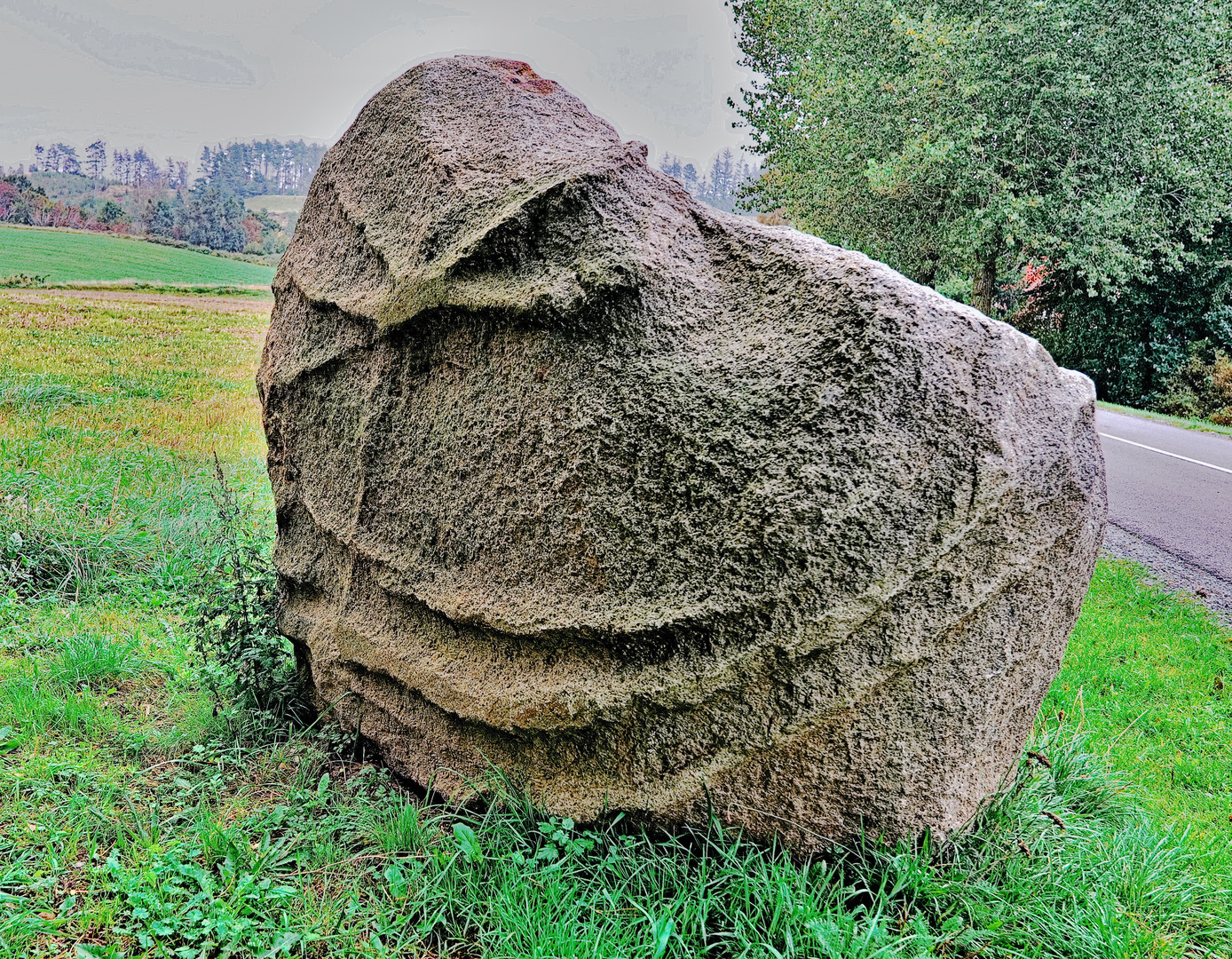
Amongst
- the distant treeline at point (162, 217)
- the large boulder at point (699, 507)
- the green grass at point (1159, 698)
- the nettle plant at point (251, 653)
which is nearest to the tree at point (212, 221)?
the distant treeline at point (162, 217)

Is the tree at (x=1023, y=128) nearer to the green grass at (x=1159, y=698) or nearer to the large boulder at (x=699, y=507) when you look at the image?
the green grass at (x=1159, y=698)

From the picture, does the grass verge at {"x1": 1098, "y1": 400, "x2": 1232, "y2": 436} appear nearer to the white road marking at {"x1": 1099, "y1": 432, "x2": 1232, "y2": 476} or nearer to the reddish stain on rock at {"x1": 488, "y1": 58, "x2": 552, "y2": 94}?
the white road marking at {"x1": 1099, "y1": 432, "x2": 1232, "y2": 476}

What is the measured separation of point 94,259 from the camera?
19.1ft

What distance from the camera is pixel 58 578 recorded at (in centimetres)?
439

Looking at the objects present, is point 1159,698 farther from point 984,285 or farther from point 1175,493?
point 984,285

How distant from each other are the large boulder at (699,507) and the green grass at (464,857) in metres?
0.14

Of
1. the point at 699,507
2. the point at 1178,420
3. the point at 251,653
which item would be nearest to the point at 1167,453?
the point at 1178,420

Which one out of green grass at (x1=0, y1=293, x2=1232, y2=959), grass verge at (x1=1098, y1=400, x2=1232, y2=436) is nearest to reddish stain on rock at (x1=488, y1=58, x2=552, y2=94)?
green grass at (x1=0, y1=293, x2=1232, y2=959)

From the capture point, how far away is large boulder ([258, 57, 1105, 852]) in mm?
1893

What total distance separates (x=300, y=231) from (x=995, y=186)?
1473 centimetres

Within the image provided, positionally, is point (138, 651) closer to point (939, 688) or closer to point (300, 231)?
point (300, 231)

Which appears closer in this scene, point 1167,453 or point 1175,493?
point 1175,493

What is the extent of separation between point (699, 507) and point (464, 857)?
1.07m

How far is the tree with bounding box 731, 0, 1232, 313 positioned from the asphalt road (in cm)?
433
